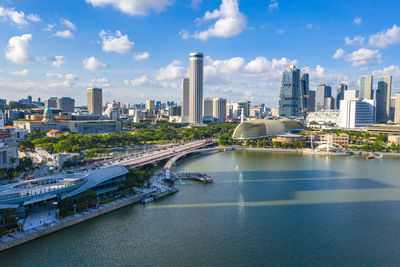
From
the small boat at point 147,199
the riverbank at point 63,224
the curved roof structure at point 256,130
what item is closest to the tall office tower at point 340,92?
the curved roof structure at point 256,130

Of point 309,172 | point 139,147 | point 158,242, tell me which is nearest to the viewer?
point 158,242

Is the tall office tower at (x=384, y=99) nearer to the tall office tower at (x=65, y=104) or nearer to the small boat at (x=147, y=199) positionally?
the small boat at (x=147, y=199)

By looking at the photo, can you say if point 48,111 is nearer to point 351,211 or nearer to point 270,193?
point 270,193

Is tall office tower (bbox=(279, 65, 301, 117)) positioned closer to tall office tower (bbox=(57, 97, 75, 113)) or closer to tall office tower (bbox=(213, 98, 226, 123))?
tall office tower (bbox=(213, 98, 226, 123))

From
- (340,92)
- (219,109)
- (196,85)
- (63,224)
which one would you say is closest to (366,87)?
(340,92)

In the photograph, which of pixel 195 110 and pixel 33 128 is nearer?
pixel 33 128

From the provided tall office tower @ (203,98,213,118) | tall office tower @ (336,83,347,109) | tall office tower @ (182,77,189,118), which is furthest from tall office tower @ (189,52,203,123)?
tall office tower @ (336,83,347,109)

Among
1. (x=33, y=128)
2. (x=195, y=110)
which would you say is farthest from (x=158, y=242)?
(x=195, y=110)

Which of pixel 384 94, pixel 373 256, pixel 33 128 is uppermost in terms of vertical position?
pixel 384 94

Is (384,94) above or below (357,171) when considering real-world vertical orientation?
above
